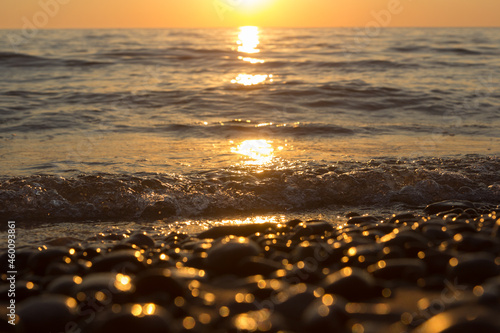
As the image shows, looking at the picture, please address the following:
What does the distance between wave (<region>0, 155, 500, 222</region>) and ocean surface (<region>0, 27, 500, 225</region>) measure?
20 mm

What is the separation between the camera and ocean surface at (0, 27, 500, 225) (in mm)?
6223

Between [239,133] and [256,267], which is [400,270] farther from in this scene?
[239,133]

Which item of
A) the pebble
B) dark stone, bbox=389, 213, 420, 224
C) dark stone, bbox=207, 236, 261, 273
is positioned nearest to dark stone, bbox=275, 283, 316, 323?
the pebble

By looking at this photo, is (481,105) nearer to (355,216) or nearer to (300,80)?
(300,80)

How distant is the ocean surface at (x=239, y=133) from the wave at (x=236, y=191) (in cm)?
2

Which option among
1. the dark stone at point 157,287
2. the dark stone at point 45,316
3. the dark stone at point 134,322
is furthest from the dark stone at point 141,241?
the dark stone at point 134,322

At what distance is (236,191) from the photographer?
21.0ft

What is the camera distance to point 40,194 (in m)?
6.05

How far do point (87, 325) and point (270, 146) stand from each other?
6.75 metres

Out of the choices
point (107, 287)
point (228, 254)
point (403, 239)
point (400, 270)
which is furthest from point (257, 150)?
point (107, 287)

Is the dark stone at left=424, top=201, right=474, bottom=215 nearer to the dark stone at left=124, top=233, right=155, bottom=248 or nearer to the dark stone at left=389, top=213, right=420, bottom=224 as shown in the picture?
the dark stone at left=389, top=213, right=420, bottom=224

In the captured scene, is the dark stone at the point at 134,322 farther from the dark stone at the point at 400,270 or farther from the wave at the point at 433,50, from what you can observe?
the wave at the point at 433,50

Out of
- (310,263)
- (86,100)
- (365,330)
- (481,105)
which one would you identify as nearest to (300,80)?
(481,105)

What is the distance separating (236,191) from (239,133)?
13.7ft
